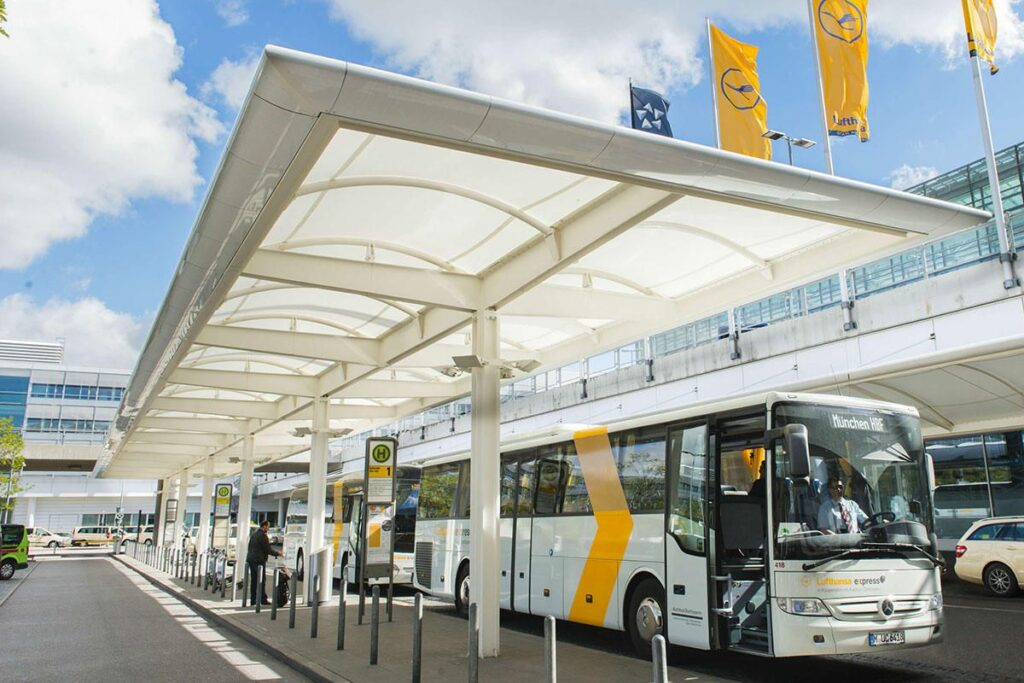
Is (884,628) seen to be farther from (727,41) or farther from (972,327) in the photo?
(727,41)

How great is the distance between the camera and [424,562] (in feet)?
54.4

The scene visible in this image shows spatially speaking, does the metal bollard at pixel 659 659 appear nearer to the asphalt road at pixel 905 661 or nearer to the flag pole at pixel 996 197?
the asphalt road at pixel 905 661

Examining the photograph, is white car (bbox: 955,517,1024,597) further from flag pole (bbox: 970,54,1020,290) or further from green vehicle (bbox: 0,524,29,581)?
green vehicle (bbox: 0,524,29,581)

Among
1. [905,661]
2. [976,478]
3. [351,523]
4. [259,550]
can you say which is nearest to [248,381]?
[259,550]

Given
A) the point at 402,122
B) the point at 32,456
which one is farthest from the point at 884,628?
the point at 32,456

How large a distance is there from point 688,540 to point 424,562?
28.1ft

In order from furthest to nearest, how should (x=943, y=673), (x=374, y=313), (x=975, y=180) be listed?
(x=975, y=180) < (x=374, y=313) < (x=943, y=673)

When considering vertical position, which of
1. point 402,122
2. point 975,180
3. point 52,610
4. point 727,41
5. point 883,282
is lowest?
point 52,610

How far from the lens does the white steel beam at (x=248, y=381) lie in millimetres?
16766

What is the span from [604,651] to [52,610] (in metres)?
12.7

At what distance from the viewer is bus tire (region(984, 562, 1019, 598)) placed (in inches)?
617

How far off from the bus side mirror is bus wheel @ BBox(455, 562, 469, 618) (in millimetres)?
8120

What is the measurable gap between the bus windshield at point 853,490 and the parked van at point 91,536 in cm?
6235

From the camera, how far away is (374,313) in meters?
13.4
